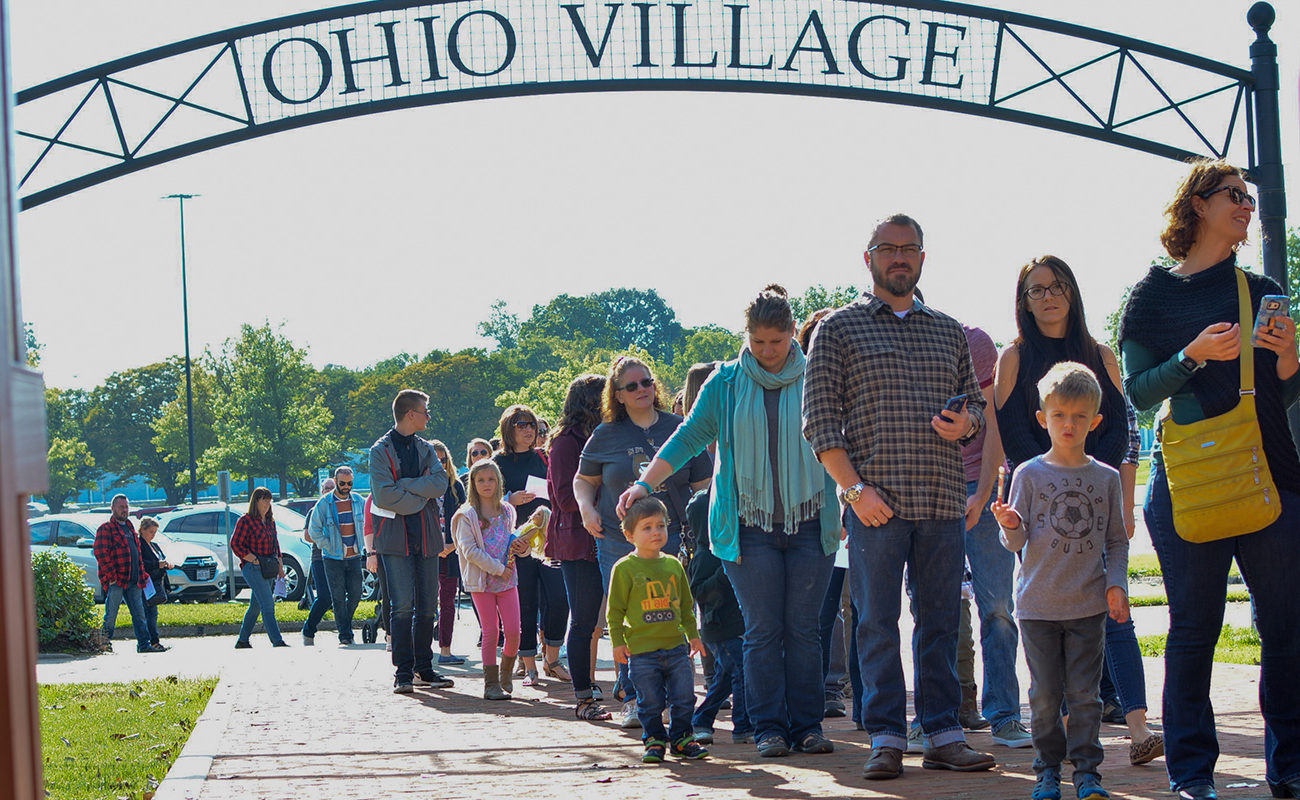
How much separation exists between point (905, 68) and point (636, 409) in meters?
A: 3.96

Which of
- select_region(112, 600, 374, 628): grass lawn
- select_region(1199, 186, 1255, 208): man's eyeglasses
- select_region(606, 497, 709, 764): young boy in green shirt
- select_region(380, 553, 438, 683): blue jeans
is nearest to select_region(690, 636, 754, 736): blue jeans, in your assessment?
select_region(606, 497, 709, 764): young boy in green shirt

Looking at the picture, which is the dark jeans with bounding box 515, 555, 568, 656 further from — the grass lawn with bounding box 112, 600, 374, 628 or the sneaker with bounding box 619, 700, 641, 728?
the grass lawn with bounding box 112, 600, 374, 628

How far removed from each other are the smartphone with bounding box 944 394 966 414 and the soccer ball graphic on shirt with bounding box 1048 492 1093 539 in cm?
73

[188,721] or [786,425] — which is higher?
[786,425]

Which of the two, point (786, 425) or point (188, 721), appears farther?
point (188, 721)

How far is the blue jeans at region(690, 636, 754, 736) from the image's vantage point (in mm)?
6816

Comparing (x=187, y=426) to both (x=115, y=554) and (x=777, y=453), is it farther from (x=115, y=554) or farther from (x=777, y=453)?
(x=777, y=453)

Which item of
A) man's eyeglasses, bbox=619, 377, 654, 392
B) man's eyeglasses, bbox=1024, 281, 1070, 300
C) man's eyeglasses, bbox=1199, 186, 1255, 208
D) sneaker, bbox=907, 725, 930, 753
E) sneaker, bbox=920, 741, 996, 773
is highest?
man's eyeglasses, bbox=1199, 186, 1255, 208

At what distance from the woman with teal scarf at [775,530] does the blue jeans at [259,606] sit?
377 inches

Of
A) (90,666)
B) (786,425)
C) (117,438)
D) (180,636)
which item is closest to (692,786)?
(786,425)

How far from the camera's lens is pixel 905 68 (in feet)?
33.2

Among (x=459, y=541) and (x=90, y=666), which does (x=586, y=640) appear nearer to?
(x=459, y=541)

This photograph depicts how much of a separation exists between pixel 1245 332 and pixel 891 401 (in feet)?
4.43

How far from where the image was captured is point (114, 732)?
8.19 m
